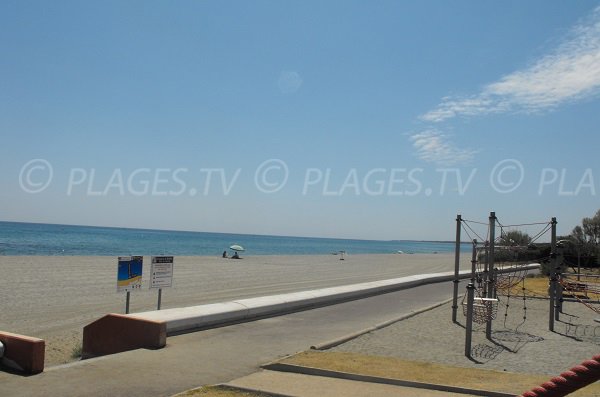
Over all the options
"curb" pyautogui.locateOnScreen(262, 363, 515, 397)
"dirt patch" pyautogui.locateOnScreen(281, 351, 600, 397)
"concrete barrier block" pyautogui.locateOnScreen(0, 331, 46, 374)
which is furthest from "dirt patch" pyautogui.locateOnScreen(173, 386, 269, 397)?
"concrete barrier block" pyautogui.locateOnScreen(0, 331, 46, 374)

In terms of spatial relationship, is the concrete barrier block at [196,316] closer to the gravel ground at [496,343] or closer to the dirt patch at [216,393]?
the gravel ground at [496,343]

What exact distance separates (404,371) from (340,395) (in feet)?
4.79

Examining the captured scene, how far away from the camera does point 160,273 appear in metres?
11.1

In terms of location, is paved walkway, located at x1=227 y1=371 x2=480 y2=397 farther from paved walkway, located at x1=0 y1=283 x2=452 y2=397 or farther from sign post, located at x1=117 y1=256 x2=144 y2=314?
sign post, located at x1=117 y1=256 x2=144 y2=314

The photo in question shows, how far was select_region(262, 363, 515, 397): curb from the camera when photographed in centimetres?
630

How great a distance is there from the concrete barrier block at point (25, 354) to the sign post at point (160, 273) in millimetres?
3932

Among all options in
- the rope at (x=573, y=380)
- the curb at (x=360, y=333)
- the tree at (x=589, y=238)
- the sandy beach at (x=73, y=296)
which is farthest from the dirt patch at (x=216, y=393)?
the tree at (x=589, y=238)

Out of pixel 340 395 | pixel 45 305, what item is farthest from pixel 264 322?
pixel 45 305

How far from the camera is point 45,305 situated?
15.0 metres

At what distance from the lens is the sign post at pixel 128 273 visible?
33.2 feet

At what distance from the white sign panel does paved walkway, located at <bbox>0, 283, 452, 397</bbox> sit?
173cm

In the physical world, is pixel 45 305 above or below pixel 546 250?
below

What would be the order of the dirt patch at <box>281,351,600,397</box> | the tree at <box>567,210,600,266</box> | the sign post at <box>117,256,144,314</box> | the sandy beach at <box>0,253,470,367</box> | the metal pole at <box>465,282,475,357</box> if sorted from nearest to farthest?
the dirt patch at <box>281,351,600,397</box> → the metal pole at <box>465,282,475,357</box> → the sign post at <box>117,256,144,314</box> → the sandy beach at <box>0,253,470,367</box> → the tree at <box>567,210,600,266</box>

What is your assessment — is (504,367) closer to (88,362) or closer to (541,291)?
(88,362)
